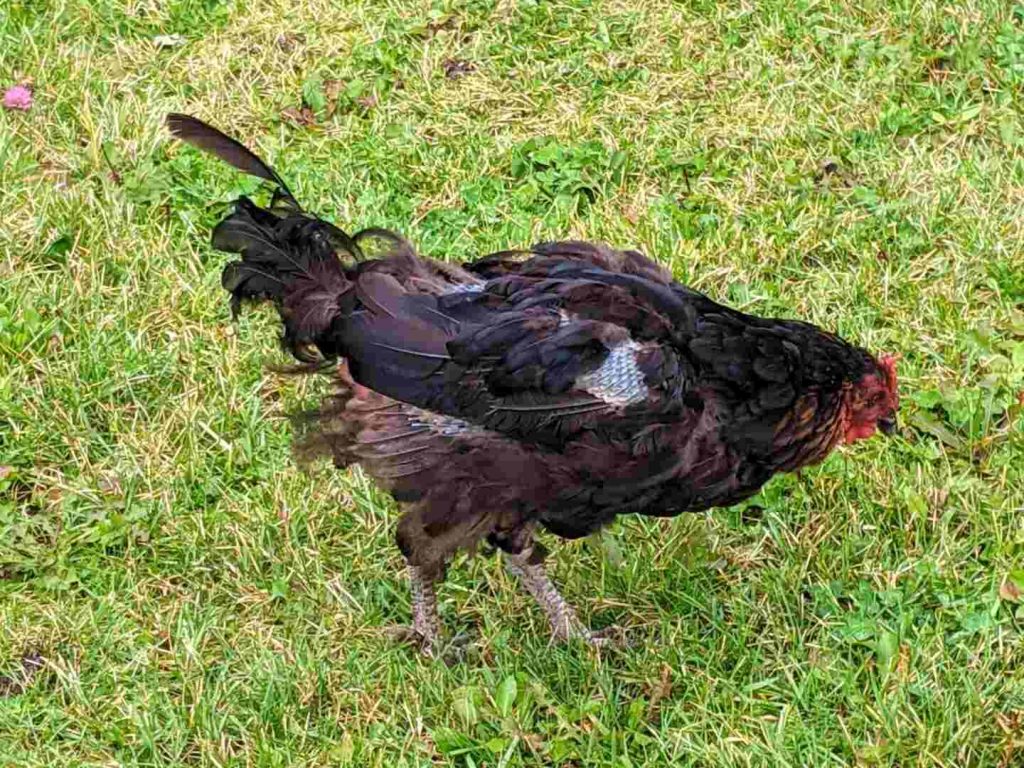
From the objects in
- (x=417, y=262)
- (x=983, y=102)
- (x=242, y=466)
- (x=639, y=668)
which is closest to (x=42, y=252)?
(x=242, y=466)

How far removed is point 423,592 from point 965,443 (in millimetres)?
2102

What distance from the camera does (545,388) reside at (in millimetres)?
3625

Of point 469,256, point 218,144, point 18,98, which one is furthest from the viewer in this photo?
point 18,98

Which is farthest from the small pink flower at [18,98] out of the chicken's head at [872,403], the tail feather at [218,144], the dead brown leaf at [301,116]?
the chicken's head at [872,403]

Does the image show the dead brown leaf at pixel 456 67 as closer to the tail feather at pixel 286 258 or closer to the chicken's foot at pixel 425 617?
the tail feather at pixel 286 258

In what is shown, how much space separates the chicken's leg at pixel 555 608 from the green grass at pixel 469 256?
95 millimetres

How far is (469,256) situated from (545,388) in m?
2.14

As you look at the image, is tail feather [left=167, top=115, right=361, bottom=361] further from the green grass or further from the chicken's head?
the chicken's head

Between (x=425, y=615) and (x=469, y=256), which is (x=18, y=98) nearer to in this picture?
(x=469, y=256)

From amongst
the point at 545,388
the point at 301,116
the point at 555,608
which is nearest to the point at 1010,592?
the point at 555,608

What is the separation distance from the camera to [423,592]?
4281 millimetres

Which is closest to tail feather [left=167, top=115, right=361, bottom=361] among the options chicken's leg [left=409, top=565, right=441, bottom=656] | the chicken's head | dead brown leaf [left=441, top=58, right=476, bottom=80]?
chicken's leg [left=409, top=565, right=441, bottom=656]

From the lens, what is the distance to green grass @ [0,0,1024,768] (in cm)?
403

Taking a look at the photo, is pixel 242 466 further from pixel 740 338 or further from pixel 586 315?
pixel 740 338
